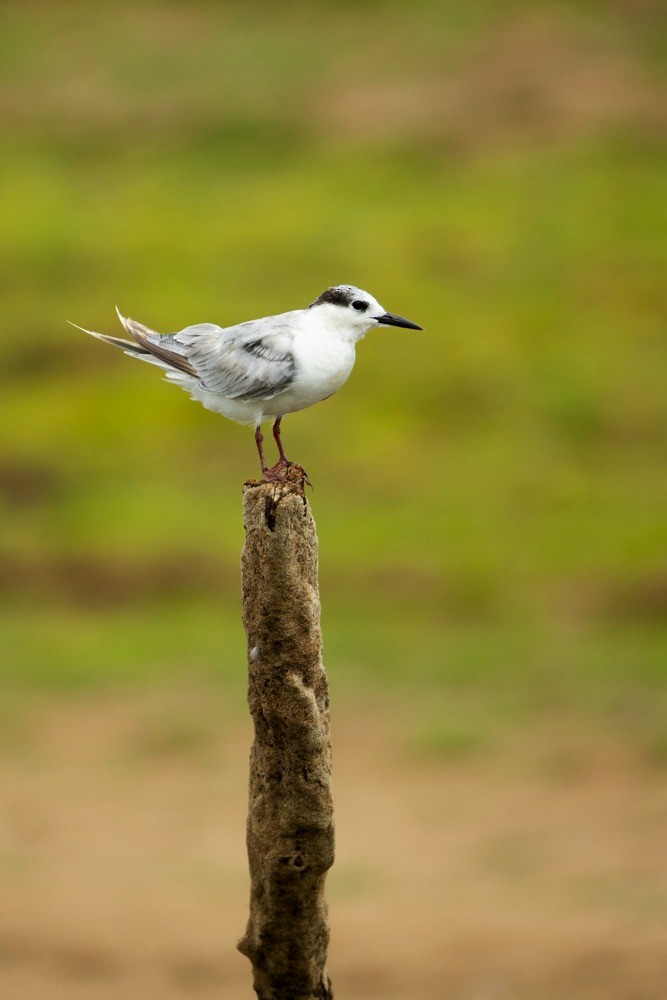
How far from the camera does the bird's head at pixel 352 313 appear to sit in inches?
408

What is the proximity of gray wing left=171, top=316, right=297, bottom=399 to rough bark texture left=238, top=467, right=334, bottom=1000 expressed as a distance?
0.62 m

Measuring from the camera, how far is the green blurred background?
27.8m

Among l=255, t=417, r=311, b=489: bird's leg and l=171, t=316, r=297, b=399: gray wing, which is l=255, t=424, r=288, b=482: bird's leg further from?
l=171, t=316, r=297, b=399: gray wing

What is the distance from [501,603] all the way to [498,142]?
75.7 ft

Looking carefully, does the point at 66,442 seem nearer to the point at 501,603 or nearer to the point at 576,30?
the point at 501,603

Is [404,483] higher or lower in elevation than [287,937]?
higher

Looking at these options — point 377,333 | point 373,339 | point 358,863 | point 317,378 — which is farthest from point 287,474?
point 377,333

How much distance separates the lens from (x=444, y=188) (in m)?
46.2

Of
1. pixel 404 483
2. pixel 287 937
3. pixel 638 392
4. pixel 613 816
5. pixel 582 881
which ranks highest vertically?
pixel 638 392

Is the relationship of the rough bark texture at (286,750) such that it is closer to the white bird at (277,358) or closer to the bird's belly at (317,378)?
the white bird at (277,358)

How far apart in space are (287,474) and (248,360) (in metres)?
0.77

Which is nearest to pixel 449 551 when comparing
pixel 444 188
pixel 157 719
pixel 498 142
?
pixel 157 719

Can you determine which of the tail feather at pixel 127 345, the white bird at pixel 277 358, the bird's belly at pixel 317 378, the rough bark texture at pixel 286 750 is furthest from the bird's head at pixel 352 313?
the tail feather at pixel 127 345

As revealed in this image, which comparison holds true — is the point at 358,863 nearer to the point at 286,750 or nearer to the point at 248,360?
the point at 286,750
